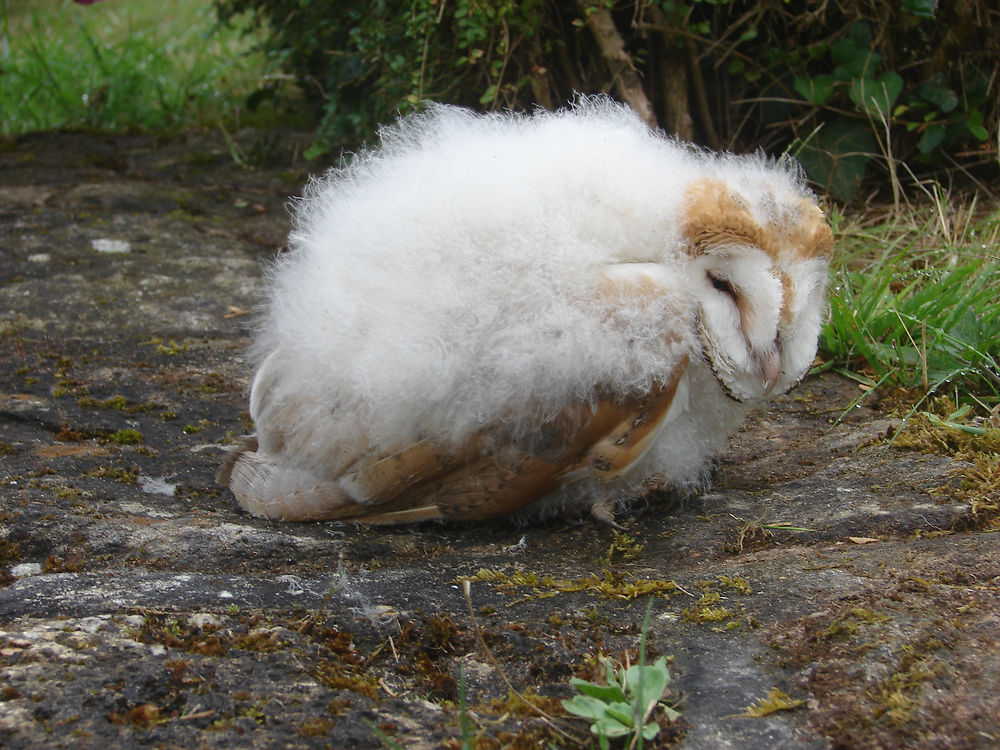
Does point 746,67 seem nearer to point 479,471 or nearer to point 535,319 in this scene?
point 535,319

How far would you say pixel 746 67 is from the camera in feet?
16.0

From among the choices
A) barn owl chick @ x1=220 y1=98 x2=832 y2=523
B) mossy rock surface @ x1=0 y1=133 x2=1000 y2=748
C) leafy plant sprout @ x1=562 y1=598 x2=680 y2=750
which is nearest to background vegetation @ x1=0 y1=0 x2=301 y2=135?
mossy rock surface @ x1=0 y1=133 x2=1000 y2=748

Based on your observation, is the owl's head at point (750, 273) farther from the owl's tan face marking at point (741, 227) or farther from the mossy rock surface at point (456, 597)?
the mossy rock surface at point (456, 597)

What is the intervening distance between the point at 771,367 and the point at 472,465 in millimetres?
776

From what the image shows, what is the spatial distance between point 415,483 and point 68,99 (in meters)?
5.79

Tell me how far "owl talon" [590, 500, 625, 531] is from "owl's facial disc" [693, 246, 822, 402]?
444 millimetres

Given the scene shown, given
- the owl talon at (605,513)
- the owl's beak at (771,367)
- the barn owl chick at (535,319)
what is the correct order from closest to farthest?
the barn owl chick at (535,319) < the owl's beak at (771,367) < the owl talon at (605,513)

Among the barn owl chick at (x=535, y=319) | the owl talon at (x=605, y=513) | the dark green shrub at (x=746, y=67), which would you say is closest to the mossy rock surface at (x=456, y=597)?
the owl talon at (x=605, y=513)

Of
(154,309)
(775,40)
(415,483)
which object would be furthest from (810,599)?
(775,40)

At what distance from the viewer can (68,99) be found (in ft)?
22.2

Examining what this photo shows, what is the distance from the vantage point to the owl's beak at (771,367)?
226 centimetres

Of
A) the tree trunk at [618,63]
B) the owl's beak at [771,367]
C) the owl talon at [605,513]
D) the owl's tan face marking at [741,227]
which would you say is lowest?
the owl talon at [605,513]

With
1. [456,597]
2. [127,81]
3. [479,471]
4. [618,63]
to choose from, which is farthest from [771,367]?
[127,81]

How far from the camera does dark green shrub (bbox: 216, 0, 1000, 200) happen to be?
4.45m
